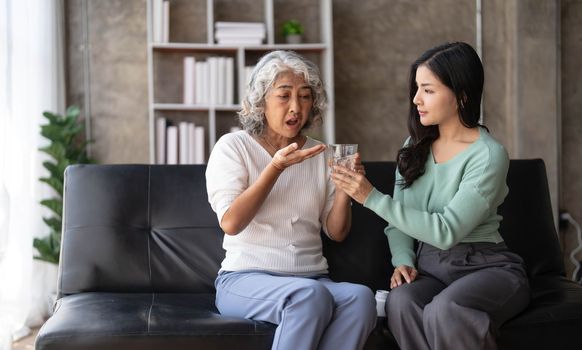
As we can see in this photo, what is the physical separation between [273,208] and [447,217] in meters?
0.55

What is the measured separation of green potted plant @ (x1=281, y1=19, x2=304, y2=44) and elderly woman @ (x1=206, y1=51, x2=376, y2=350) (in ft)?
7.25

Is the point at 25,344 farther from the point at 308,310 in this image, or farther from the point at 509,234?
the point at 509,234

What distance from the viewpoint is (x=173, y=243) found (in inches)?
102

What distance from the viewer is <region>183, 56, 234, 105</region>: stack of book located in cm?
457

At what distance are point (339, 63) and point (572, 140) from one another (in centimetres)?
170

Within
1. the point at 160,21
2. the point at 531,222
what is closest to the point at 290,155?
the point at 531,222

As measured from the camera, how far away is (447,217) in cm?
220

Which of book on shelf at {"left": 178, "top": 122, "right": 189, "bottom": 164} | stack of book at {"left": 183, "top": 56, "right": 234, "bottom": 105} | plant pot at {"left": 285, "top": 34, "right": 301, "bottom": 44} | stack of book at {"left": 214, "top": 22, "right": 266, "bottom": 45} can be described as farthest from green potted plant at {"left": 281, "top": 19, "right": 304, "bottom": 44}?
book on shelf at {"left": 178, "top": 122, "right": 189, "bottom": 164}

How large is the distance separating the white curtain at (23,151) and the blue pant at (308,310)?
1645mm

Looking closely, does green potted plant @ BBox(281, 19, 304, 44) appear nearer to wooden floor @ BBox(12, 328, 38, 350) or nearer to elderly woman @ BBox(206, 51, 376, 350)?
elderly woman @ BBox(206, 51, 376, 350)

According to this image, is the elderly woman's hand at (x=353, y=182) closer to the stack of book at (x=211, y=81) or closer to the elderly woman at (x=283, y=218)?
the elderly woman at (x=283, y=218)

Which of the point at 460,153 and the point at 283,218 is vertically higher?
the point at 460,153

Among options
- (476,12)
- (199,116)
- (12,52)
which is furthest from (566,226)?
(12,52)

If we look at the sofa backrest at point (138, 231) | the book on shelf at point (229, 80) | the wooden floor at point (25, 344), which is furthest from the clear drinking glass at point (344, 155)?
the book on shelf at point (229, 80)
